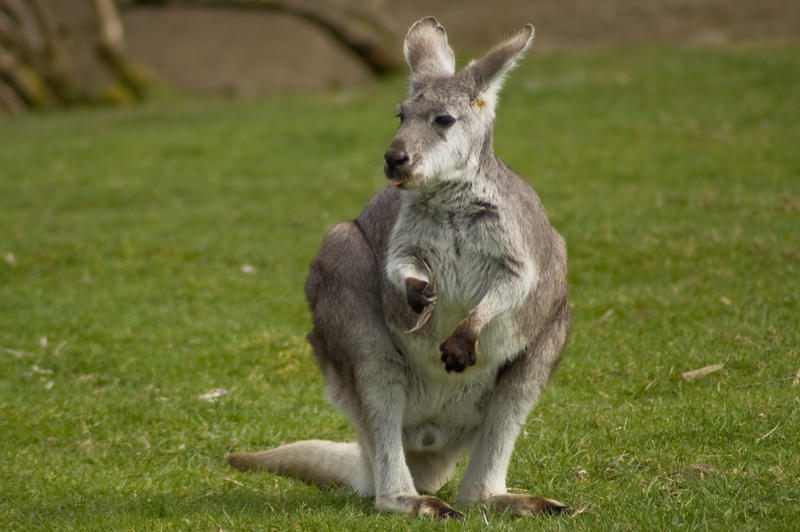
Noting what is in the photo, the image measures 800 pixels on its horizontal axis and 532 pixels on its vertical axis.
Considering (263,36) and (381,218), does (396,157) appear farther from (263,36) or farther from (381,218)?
(263,36)

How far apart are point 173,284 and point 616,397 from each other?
4004mm

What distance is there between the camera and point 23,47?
16.8 meters

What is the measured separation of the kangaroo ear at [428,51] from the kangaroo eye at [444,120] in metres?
0.31

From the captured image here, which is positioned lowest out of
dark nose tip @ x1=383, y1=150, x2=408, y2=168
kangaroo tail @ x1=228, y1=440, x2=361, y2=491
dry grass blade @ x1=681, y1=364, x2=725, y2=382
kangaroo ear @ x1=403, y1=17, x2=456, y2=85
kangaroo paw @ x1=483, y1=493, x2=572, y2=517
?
kangaroo tail @ x1=228, y1=440, x2=361, y2=491

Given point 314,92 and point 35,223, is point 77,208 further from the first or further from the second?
point 314,92

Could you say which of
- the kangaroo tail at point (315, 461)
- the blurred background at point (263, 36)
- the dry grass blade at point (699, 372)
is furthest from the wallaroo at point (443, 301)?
the blurred background at point (263, 36)

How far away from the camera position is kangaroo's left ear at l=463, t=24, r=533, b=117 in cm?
448

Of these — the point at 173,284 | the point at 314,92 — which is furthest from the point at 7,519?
the point at 314,92

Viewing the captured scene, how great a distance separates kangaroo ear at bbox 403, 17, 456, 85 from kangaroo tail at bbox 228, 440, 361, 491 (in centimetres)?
173

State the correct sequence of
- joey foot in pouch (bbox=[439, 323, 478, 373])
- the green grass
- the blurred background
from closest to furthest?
joey foot in pouch (bbox=[439, 323, 478, 373]) < the green grass < the blurred background

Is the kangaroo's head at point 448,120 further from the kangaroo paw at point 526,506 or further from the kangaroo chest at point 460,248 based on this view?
the kangaroo paw at point 526,506

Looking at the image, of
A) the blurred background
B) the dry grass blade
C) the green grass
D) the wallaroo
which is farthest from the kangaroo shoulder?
the blurred background

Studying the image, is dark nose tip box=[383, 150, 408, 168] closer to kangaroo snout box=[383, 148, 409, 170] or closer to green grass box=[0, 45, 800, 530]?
kangaroo snout box=[383, 148, 409, 170]

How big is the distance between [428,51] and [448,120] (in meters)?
0.55
